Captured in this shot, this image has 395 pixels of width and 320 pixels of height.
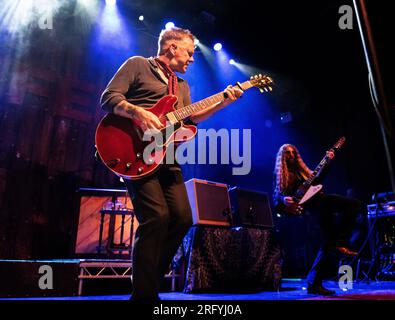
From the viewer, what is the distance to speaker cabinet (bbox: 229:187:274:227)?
4.84 meters

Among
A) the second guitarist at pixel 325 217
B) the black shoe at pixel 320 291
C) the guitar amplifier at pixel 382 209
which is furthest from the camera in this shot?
the guitar amplifier at pixel 382 209

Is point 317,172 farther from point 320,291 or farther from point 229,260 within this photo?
point 229,260

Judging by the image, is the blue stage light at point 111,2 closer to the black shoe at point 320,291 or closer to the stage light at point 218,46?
the stage light at point 218,46

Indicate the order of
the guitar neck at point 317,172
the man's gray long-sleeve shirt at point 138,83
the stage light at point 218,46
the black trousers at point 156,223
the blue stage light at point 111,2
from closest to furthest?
the black trousers at point 156,223 < the man's gray long-sleeve shirt at point 138,83 < the guitar neck at point 317,172 < the blue stage light at point 111,2 < the stage light at point 218,46

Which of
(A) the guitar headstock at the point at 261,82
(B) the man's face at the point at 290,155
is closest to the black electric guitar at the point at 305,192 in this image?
(B) the man's face at the point at 290,155

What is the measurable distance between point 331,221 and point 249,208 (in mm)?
1340

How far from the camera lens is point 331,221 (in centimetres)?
391

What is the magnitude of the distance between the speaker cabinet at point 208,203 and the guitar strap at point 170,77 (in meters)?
2.01

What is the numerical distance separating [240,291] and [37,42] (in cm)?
693

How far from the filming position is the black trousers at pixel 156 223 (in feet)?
7.26

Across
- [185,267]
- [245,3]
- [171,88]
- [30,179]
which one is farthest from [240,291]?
[245,3]

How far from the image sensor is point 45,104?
729 centimetres

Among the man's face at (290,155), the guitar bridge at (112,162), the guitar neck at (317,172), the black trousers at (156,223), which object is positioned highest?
the man's face at (290,155)
